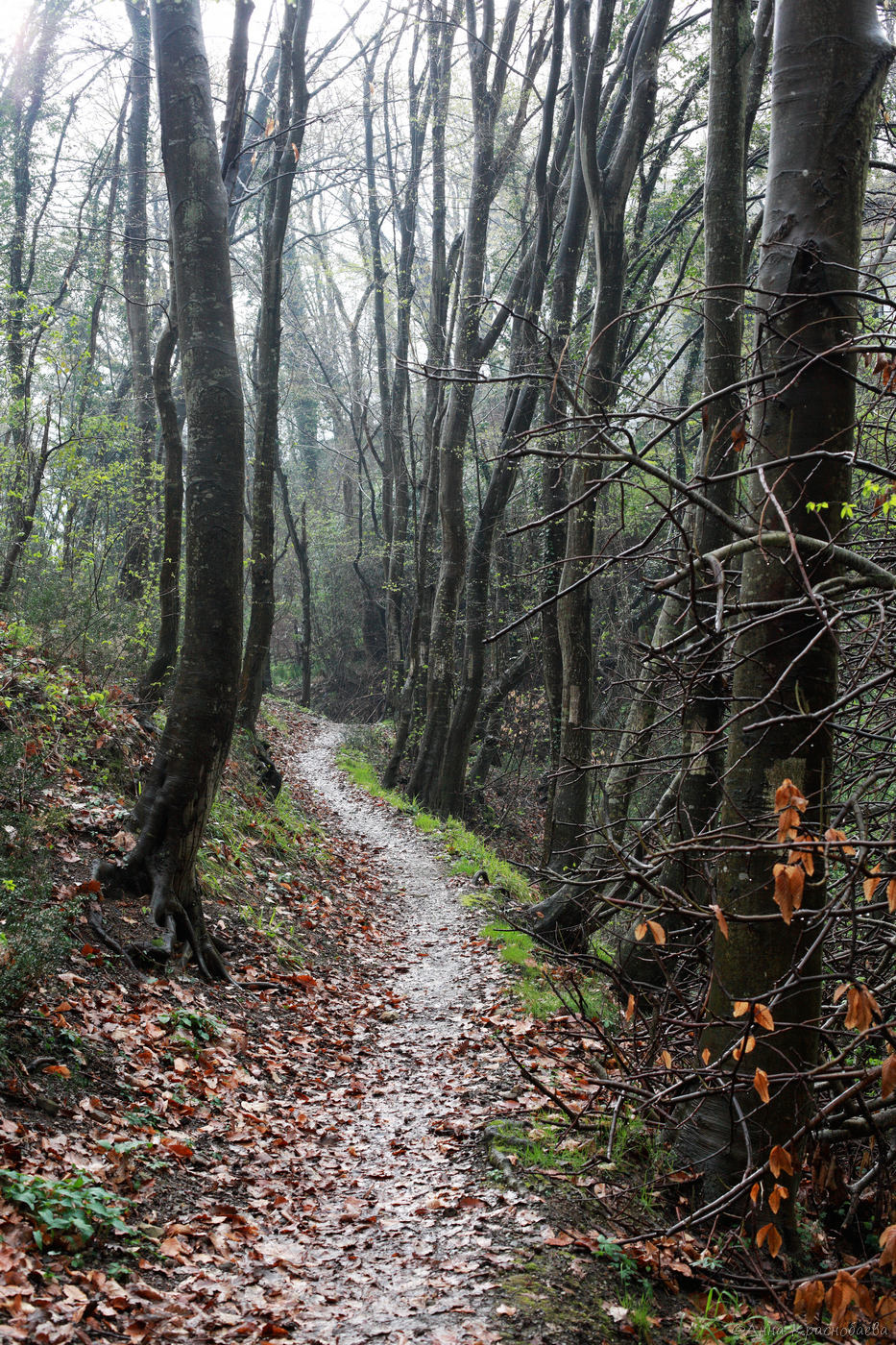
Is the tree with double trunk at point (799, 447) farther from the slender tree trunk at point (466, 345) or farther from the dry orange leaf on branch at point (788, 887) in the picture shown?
the slender tree trunk at point (466, 345)

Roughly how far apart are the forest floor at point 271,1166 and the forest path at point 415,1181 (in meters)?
0.01

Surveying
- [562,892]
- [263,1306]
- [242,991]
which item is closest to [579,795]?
[562,892]

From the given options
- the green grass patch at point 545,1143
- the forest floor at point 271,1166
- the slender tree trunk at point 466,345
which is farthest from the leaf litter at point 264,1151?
the slender tree trunk at point 466,345

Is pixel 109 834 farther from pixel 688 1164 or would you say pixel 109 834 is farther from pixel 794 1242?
pixel 794 1242

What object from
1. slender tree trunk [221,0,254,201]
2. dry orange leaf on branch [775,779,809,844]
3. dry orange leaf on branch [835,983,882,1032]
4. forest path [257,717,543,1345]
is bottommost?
forest path [257,717,543,1345]

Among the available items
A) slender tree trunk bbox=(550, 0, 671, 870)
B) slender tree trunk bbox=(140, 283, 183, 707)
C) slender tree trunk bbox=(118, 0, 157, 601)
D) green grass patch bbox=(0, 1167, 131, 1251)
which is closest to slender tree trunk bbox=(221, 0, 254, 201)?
slender tree trunk bbox=(140, 283, 183, 707)

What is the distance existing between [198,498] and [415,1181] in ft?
14.5

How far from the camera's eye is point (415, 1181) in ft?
13.8

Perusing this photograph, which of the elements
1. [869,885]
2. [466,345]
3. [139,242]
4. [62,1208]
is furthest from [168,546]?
[869,885]

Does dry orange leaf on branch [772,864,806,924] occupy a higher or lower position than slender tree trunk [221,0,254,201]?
lower

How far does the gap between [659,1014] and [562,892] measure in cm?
456

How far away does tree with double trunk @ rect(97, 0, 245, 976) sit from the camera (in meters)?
5.79

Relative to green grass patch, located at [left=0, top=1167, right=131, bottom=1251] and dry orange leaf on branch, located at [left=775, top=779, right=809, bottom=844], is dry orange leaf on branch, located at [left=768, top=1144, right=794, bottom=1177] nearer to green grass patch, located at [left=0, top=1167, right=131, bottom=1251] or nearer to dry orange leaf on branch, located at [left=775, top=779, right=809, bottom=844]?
dry orange leaf on branch, located at [left=775, top=779, right=809, bottom=844]

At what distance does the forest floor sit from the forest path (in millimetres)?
15
